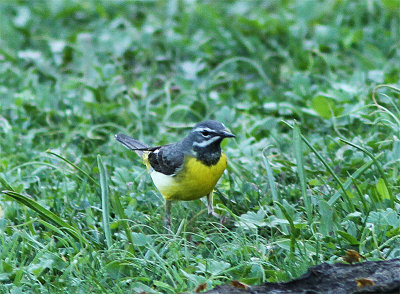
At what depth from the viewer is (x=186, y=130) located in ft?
23.4

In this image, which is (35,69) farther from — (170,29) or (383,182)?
(383,182)

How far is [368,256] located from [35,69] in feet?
19.1

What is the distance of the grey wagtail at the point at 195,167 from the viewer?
495cm

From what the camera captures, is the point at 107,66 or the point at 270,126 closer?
the point at 270,126

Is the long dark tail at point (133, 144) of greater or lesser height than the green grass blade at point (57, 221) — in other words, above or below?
above

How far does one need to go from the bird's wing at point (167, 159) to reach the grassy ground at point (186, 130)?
12.1 inches

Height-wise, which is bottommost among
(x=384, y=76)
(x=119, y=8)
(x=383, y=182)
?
(x=383, y=182)

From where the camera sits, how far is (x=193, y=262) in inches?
175

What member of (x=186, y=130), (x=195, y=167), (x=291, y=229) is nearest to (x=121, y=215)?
(x=195, y=167)

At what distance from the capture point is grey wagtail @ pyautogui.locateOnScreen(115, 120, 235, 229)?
195 inches

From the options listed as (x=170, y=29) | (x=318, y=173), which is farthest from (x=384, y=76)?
(x=170, y=29)

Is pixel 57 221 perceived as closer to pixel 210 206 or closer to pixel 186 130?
pixel 210 206

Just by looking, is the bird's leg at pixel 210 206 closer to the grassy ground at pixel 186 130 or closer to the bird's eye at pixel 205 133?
the grassy ground at pixel 186 130

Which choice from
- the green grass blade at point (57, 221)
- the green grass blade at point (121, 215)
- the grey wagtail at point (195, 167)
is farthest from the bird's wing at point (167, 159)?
the green grass blade at point (57, 221)
